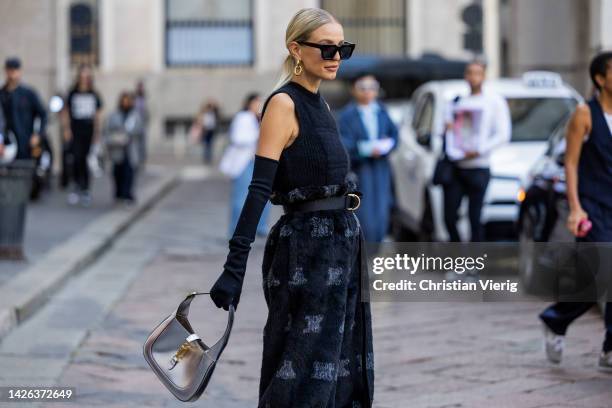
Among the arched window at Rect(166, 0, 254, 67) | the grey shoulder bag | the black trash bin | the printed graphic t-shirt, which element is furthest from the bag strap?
the arched window at Rect(166, 0, 254, 67)

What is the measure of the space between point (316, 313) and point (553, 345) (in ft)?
9.55

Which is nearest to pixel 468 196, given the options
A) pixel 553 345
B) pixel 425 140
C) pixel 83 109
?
pixel 425 140

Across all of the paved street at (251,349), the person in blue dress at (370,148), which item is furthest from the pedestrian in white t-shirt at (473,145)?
the paved street at (251,349)

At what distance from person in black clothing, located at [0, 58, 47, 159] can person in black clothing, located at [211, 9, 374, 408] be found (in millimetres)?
8497

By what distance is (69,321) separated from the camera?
9.26 meters

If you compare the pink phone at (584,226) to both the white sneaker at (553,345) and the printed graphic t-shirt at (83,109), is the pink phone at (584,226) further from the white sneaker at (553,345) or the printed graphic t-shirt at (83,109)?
the printed graphic t-shirt at (83,109)

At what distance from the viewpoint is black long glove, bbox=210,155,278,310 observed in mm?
4727

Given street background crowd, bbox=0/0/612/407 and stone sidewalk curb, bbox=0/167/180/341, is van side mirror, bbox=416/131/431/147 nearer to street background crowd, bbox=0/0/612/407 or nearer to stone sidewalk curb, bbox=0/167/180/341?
street background crowd, bbox=0/0/612/407

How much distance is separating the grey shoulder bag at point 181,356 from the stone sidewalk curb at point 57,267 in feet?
12.7

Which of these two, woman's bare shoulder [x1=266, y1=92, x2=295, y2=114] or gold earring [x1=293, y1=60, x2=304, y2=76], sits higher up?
gold earring [x1=293, y1=60, x2=304, y2=76]

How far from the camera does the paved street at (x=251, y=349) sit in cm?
689

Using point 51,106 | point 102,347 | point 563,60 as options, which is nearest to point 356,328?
point 102,347

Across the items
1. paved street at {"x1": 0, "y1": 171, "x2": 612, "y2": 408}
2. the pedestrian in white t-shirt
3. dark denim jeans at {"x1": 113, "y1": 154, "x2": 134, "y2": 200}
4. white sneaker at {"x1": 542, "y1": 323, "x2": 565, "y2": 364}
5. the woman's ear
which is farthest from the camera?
dark denim jeans at {"x1": 113, "y1": 154, "x2": 134, "y2": 200}

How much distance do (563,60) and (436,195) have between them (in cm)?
705
